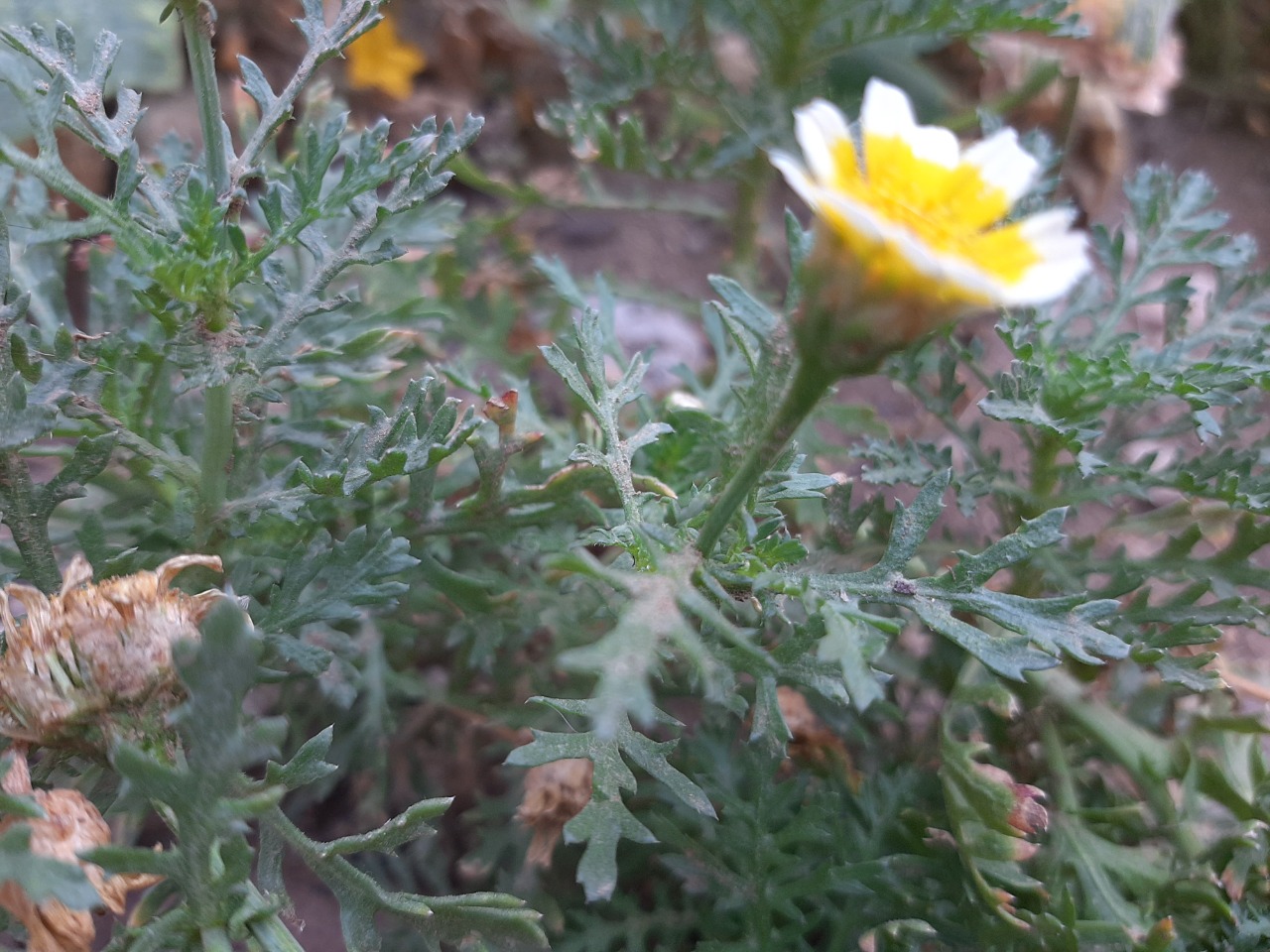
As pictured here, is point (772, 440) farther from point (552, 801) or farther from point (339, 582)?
point (552, 801)

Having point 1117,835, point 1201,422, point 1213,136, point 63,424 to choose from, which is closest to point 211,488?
point 63,424

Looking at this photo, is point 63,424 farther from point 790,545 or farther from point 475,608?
point 790,545

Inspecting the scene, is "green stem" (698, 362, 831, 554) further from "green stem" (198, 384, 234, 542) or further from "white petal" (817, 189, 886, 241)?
"green stem" (198, 384, 234, 542)

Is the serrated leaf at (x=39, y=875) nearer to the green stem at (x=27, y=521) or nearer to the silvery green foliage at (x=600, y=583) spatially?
the silvery green foliage at (x=600, y=583)

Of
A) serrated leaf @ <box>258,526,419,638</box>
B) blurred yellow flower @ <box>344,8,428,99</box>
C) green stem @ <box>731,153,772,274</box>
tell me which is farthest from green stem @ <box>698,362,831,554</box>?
blurred yellow flower @ <box>344,8,428,99</box>

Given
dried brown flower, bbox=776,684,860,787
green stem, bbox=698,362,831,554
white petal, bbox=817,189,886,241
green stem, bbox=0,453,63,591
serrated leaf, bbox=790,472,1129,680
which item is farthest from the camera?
dried brown flower, bbox=776,684,860,787
